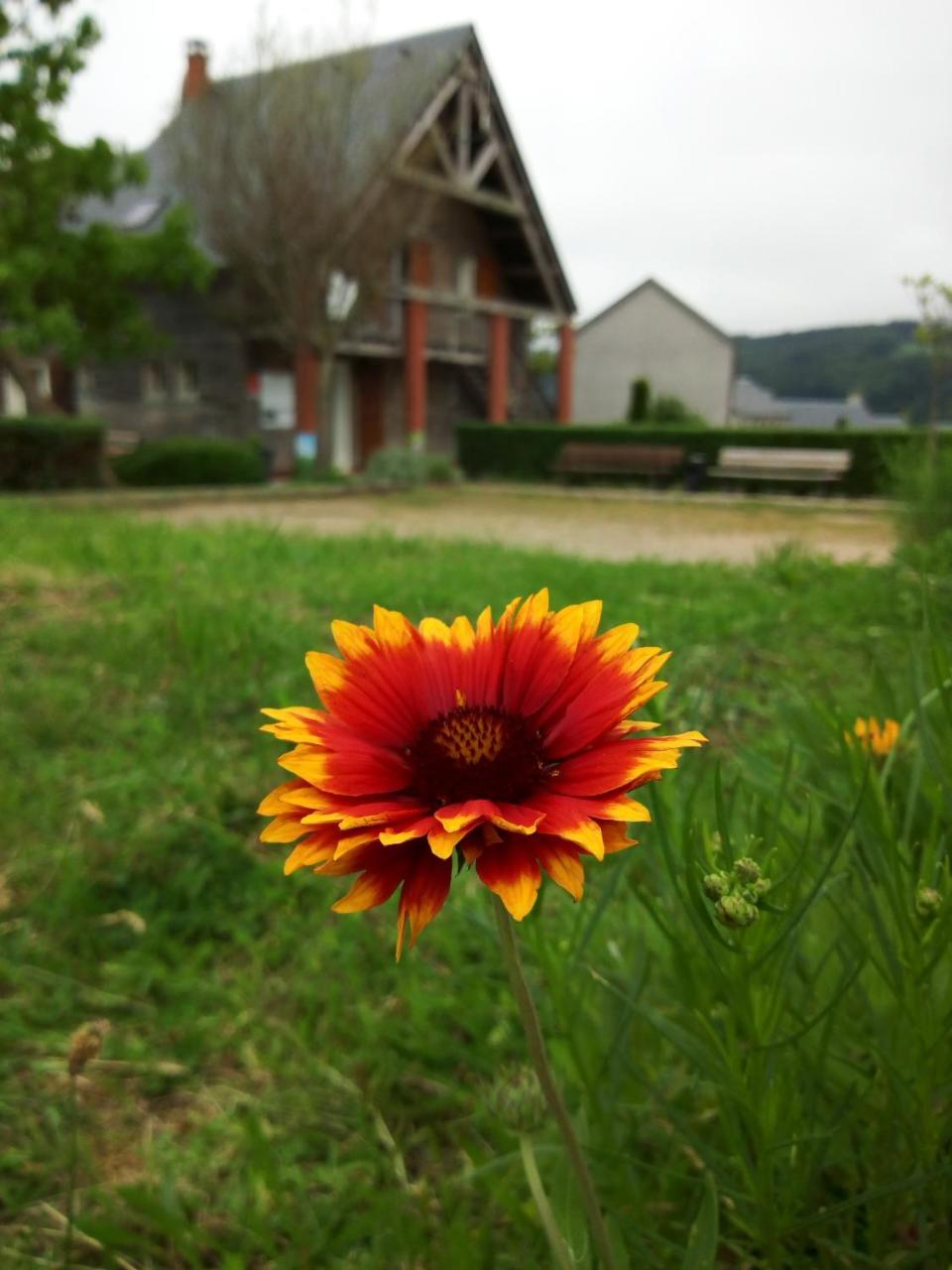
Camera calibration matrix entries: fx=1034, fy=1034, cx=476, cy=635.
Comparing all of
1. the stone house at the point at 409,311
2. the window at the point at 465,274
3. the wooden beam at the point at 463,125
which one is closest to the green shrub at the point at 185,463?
the stone house at the point at 409,311

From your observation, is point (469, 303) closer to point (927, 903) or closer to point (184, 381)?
point (184, 381)

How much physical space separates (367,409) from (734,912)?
21632 mm

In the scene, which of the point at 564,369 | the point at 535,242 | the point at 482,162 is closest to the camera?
the point at 482,162

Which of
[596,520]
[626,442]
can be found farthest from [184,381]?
[596,520]

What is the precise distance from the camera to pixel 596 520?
37.9 ft

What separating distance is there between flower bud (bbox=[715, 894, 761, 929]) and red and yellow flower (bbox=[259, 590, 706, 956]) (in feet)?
0.20

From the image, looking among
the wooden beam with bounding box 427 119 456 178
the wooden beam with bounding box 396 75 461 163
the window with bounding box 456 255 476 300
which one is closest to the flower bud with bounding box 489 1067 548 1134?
the wooden beam with bounding box 396 75 461 163

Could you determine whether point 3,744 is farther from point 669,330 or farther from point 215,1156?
point 669,330

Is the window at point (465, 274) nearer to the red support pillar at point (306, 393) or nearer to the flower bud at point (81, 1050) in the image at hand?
the red support pillar at point (306, 393)

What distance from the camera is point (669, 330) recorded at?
1459 inches

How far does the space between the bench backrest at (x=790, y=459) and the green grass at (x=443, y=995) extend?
43.8ft

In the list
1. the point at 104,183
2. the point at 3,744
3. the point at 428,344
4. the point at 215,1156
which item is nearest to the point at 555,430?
the point at 428,344

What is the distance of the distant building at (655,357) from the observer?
36.3 m

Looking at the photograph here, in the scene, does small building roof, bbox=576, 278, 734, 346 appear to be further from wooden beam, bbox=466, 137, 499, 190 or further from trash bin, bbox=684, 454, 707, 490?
trash bin, bbox=684, 454, 707, 490
